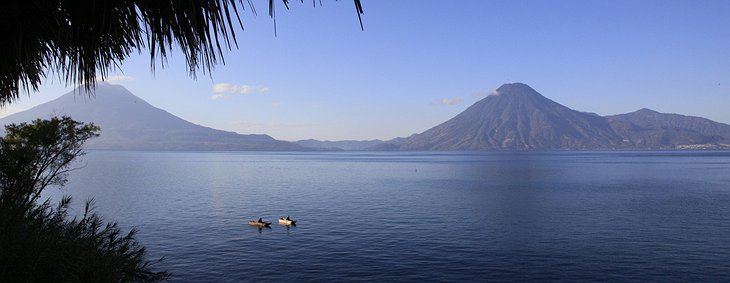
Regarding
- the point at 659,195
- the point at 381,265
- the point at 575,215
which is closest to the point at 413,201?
the point at 575,215

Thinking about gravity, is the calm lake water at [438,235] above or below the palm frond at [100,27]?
below

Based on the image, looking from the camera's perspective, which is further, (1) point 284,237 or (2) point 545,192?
(2) point 545,192

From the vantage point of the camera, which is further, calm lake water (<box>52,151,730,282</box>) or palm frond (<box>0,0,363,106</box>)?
calm lake water (<box>52,151,730,282</box>)

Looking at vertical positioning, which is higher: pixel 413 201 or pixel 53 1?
pixel 53 1

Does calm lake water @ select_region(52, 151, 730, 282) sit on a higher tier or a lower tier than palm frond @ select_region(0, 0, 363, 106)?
lower

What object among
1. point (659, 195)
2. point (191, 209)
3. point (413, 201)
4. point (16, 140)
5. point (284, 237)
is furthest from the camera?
point (659, 195)

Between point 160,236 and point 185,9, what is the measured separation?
53.4 meters

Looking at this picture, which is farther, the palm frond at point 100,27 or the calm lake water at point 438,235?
the calm lake water at point 438,235

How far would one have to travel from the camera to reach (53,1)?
3.74m

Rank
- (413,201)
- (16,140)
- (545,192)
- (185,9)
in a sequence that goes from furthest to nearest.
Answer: (545,192)
(413,201)
(16,140)
(185,9)

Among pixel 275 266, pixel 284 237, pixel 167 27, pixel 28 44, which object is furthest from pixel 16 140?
pixel 167 27

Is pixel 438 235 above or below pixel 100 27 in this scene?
below

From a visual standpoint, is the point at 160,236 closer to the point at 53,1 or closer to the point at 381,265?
the point at 381,265

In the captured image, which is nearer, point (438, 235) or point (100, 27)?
point (100, 27)
